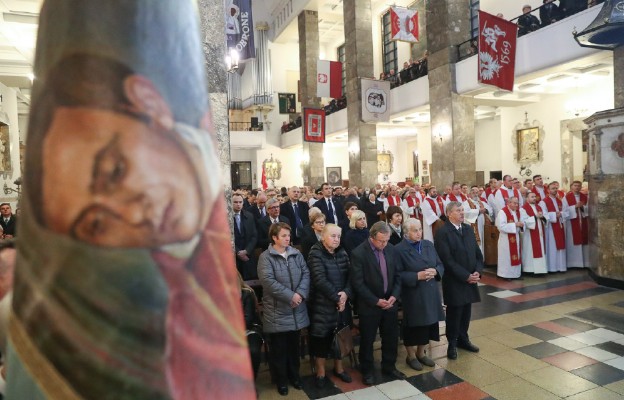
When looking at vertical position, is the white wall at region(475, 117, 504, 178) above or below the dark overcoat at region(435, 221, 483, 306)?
above

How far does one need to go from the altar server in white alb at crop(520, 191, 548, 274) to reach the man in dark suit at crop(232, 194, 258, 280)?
5893 millimetres

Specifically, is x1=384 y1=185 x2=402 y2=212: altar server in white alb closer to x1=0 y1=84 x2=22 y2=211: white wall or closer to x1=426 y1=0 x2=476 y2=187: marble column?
x1=426 y1=0 x2=476 y2=187: marble column

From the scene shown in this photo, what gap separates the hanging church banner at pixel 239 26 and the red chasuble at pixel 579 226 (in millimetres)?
8206

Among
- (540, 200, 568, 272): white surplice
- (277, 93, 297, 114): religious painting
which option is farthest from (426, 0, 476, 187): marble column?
(277, 93, 297, 114): religious painting

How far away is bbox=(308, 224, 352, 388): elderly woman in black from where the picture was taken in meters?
4.54

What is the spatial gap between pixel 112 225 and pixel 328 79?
17286mm

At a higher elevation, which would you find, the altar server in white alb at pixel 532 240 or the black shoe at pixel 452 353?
the altar server in white alb at pixel 532 240

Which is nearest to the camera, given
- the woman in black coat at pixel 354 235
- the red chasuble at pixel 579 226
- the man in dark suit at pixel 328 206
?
the woman in black coat at pixel 354 235

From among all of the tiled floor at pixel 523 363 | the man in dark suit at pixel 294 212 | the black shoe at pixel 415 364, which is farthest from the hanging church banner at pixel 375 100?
the black shoe at pixel 415 364

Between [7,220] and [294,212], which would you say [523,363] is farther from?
[7,220]

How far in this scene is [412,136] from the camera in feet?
88.6

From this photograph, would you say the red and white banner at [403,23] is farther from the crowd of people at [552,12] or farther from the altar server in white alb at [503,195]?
the altar server in white alb at [503,195]

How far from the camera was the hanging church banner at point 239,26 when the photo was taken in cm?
920

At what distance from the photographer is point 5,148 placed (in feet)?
44.0
